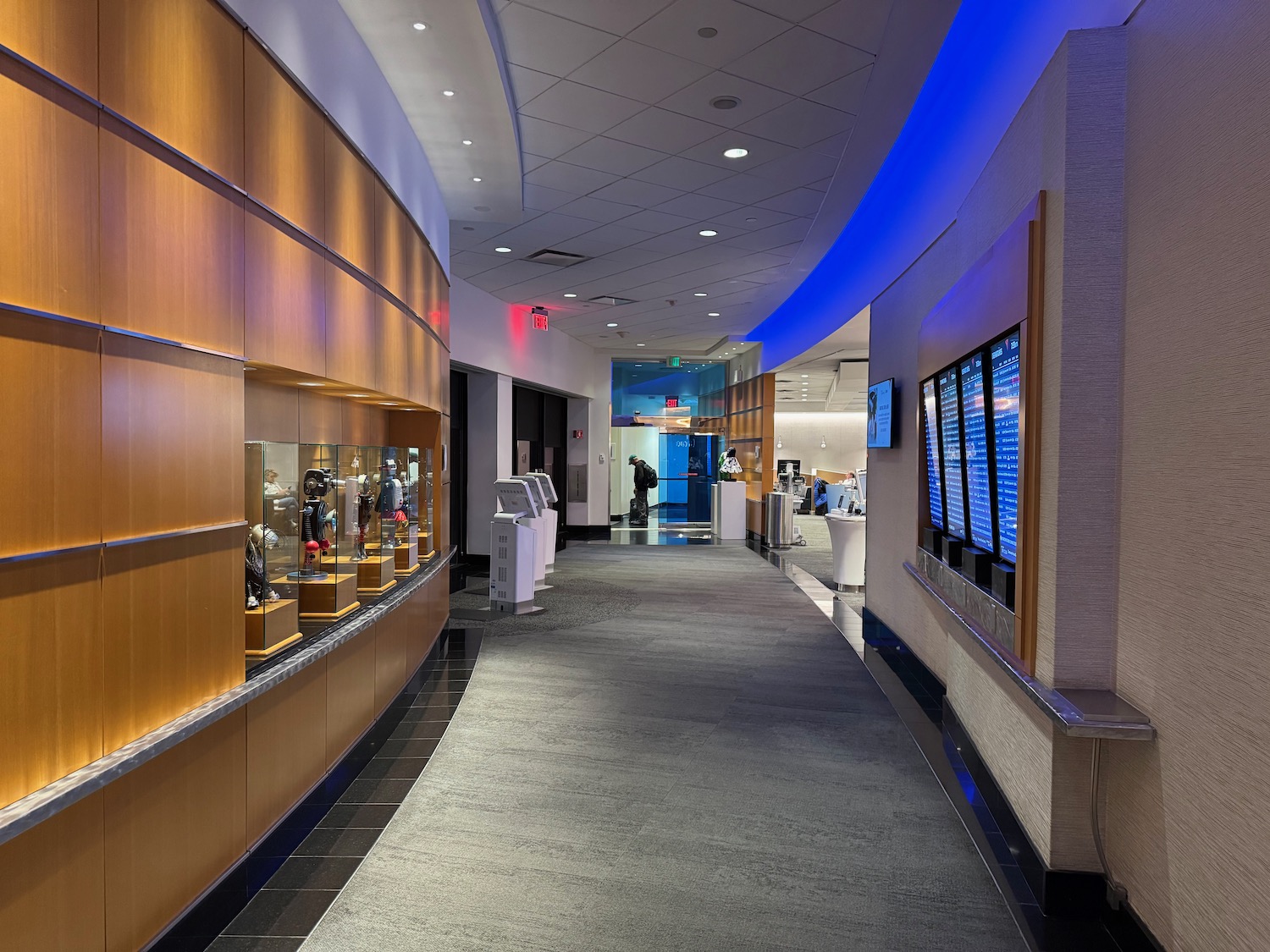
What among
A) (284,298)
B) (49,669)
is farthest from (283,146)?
(49,669)

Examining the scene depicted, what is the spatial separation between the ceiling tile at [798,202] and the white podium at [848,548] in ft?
12.6

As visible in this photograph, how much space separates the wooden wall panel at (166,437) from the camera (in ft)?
6.81

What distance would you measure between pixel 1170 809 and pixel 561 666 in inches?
168

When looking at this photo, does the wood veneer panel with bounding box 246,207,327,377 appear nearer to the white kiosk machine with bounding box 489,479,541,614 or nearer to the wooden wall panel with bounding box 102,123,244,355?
the wooden wall panel with bounding box 102,123,244,355

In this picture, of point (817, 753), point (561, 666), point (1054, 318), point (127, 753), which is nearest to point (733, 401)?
point (561, 666)

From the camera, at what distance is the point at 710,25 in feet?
12.9

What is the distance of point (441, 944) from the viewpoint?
98.0 inches

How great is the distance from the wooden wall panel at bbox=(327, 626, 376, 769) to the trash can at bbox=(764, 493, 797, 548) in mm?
10520

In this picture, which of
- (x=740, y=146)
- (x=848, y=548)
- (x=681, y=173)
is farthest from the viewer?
(x=848, y=548)

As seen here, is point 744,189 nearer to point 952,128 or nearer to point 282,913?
point 952,128

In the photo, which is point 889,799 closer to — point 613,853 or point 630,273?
point 613,853

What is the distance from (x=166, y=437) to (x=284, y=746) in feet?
4.85

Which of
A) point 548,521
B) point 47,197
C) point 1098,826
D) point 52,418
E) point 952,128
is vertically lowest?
point 1098,826

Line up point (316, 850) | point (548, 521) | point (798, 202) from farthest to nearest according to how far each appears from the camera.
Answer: point (548, 521) < point (798, 202) < point (316, 850)
